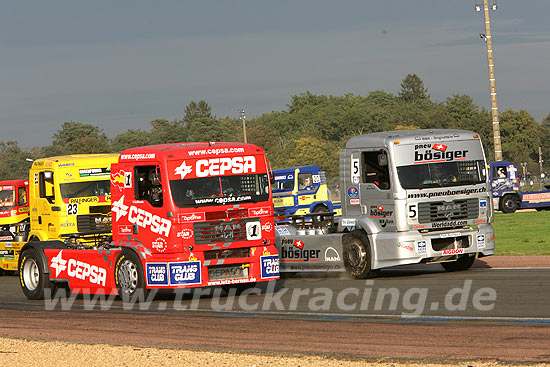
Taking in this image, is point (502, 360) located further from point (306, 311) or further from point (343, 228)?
point (343, 228)

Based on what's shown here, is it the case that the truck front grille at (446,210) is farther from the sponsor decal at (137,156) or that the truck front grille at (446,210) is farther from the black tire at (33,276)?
the black tire at (33,276)

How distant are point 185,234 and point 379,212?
415 centimetres

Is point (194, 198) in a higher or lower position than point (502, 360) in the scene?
higher

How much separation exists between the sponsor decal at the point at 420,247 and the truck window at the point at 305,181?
70.5ft

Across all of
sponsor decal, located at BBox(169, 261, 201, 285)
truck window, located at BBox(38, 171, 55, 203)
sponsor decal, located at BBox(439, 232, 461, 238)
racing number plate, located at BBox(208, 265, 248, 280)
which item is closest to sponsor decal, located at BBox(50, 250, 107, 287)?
sponsor decal, located at BBox(169, 261, 201, 285)

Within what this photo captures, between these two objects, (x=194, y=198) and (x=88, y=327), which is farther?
(x=194, y=198)

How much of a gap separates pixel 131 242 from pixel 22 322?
228 cm

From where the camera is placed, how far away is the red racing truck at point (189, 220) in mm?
14742

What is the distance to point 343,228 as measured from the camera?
1789 cm

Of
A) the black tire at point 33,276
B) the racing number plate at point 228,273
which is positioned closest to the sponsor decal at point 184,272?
the racing number plate at point 228,273

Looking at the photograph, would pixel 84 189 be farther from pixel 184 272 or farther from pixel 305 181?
pixel 305 181

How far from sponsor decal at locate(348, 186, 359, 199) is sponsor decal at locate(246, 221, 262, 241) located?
289 cm

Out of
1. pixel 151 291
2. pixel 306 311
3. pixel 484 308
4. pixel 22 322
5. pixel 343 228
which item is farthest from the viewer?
pixel 343 228

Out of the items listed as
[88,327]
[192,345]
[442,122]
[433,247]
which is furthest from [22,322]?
[442,122]
